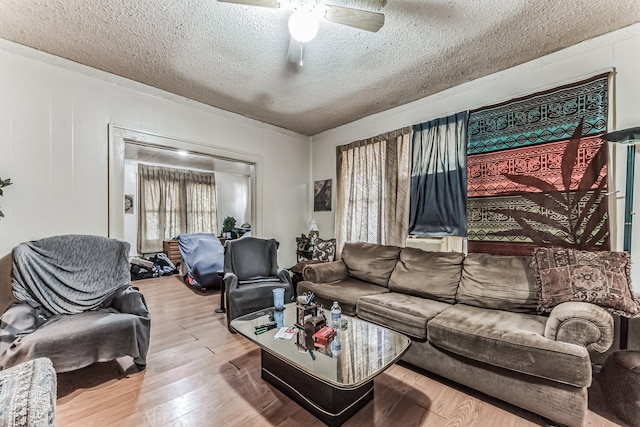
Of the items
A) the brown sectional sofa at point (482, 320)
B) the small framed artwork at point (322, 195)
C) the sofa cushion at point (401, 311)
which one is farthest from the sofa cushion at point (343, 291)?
the small framed artwork at point (322, 195)

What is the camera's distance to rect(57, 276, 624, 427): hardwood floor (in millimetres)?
1606

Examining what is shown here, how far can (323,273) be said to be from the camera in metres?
3.21

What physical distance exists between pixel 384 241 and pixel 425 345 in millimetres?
1791

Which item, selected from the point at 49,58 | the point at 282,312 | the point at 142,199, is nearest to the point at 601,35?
the point at 282,312

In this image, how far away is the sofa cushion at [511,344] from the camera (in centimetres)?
152

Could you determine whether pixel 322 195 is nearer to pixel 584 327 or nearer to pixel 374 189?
pixel 374 189

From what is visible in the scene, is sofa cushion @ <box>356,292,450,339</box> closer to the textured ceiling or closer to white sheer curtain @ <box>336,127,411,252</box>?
white sheer curtain @ <box>336,127,411,252</box>

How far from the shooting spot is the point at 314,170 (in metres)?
4.95

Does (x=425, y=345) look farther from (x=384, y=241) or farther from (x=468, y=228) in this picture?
(x=384, y=241)

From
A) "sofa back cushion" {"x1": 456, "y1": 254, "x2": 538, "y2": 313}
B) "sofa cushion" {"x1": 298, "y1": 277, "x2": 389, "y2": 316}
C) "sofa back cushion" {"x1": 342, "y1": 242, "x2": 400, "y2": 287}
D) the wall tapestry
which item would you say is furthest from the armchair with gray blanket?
the wall tapestry

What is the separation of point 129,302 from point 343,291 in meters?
1.92

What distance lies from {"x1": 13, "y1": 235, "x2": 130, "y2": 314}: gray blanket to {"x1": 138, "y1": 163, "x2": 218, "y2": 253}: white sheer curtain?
4.54m

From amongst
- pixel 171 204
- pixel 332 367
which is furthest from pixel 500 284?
pixel 171 204

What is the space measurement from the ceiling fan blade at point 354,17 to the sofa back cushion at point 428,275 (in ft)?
6.90
